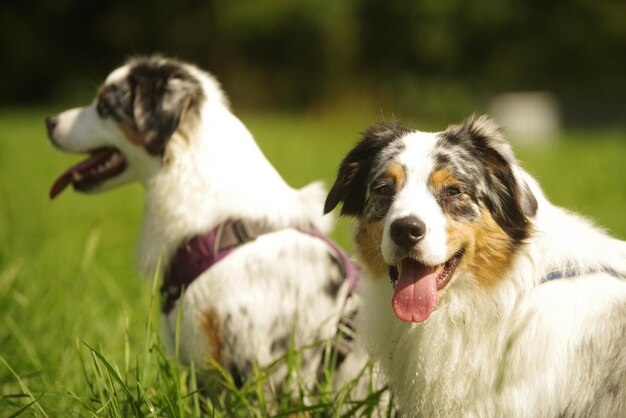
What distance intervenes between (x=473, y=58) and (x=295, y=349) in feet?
108

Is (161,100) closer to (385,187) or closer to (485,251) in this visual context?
(385,187)

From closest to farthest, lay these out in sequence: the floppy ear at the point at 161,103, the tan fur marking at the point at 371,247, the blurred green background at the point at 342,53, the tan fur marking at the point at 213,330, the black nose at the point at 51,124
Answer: the tan fur marking at the point at 371,247
the tan fur marking at the point at 213,330
the floppy ear at the point at 161,103
the black nose at the point at 51,124
the blurred green background at the point at 342,53

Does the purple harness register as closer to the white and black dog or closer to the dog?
the white and black dog

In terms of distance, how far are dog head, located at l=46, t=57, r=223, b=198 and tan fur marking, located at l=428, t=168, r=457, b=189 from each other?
1.49 metres

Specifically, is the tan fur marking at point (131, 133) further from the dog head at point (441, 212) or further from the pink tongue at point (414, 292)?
the pink tongue at point (414, 292)

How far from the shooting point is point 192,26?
3142cm

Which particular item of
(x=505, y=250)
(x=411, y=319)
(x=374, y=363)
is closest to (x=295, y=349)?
(x=374, y=363)

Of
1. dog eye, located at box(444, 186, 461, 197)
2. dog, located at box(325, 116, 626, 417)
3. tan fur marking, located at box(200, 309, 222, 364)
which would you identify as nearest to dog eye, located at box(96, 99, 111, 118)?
tan fur marking, located at box(200, 309, 222, 364)

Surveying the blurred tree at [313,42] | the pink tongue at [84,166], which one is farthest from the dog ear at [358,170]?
the blurred tree at [313,42]

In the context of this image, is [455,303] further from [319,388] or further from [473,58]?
[473,58]

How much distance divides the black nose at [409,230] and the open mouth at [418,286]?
0.14 metres

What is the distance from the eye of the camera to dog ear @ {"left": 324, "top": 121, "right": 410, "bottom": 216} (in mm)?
3273

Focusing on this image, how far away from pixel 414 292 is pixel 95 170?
2.13 metres

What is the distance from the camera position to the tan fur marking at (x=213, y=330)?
3.50 meters
